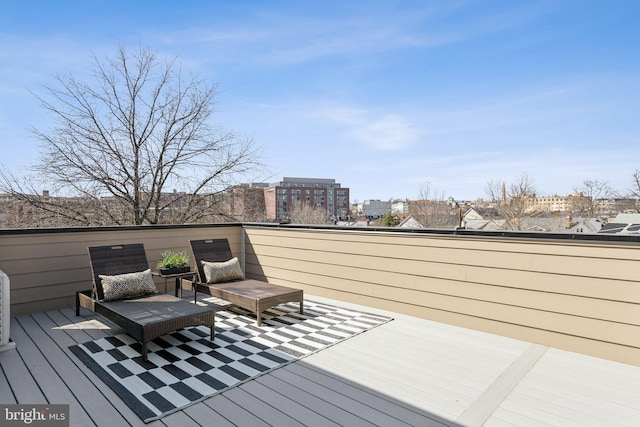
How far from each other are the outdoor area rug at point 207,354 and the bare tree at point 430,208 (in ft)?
68.8

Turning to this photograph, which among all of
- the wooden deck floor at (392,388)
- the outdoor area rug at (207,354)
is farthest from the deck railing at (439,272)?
the outdoor area rug at (207,354)

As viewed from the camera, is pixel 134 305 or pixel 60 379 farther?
pixel 134 305

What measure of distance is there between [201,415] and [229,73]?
945cm

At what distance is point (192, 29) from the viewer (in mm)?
8914

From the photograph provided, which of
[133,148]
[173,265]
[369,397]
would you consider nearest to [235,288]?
[173,265]

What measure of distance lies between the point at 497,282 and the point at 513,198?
22398mm

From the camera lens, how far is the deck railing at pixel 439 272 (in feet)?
10.1

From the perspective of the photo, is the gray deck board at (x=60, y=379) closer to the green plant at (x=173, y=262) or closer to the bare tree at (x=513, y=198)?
the green plant at (x=173, y=262)

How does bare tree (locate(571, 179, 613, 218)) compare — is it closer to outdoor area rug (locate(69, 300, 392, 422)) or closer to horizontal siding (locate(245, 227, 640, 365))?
horizontal siding (locate(245, 227, 640, 365))

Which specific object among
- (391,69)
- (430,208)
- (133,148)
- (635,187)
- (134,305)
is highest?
(391,69)

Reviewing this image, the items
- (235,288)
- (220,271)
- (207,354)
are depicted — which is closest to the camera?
(207,354)

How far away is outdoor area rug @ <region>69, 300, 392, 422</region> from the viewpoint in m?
2.43

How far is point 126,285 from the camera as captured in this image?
12.7 ft

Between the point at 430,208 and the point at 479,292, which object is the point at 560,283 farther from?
the point at 430,208
